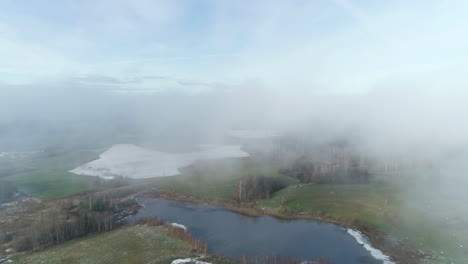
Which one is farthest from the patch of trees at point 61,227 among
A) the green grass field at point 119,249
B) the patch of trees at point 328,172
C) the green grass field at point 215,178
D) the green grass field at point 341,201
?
the patch of trees at point 328,172

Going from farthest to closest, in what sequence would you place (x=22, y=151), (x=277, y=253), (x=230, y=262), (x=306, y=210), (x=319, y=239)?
(x=22, y=151) → (x=306, y=210) → (x=319, y=239) → (x=277, y=253) → (x=230, y=262)

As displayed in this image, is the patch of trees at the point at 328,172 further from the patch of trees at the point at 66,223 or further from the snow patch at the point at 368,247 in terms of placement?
the patch of trees at the point at 66,223

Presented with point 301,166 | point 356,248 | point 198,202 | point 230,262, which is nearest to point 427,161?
point 301,166

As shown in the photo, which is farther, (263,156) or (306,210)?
(263,156)

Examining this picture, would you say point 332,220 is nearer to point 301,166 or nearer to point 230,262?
point 230,262

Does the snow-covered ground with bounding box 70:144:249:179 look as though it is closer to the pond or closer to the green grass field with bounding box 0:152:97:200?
the green grass field with bounding box 0:152:97:200

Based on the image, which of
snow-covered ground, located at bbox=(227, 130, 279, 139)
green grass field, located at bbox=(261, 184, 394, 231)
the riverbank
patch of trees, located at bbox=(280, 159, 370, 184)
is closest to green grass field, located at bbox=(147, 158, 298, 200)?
the riverbank

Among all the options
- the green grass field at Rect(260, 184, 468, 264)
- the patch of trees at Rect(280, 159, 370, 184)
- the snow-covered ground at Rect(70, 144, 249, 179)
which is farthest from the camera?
the snow-covered ground at Rect(70, 144, 249, 179)
